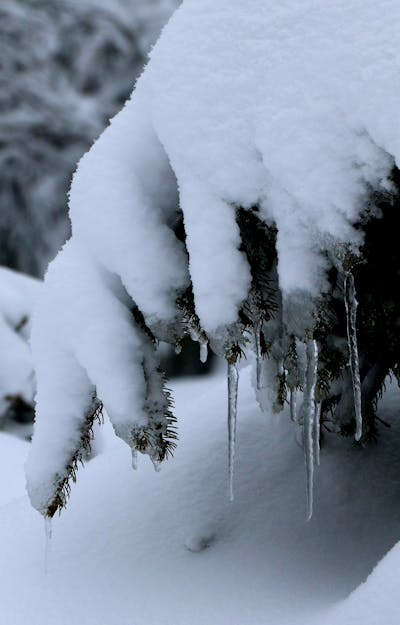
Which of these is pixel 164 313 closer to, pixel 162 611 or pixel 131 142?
pixel 131 142

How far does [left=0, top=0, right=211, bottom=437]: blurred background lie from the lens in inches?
368

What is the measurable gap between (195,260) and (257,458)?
1084 millimetres

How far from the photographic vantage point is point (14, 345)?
610 cm

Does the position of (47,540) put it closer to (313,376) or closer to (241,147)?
(313,376)

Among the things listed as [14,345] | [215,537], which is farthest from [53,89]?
[215,537]

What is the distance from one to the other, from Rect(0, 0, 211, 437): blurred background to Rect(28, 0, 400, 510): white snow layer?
6918 mm

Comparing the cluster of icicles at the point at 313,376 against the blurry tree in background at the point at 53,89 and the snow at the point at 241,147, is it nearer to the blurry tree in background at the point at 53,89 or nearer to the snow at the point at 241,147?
the snow at the point at 241,147

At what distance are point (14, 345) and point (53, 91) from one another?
4.56m

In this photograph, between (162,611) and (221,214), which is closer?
(221,214)

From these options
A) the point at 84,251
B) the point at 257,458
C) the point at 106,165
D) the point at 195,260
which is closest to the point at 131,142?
the point at 106,165

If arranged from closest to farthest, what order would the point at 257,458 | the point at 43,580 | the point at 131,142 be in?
the point at 131,142 → the point at 43,580 → the point at 257,458

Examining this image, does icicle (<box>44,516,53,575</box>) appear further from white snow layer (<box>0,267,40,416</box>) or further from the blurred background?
the blurred background

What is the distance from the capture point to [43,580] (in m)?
2.38

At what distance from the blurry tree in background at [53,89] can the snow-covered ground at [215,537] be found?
743 centimetres
